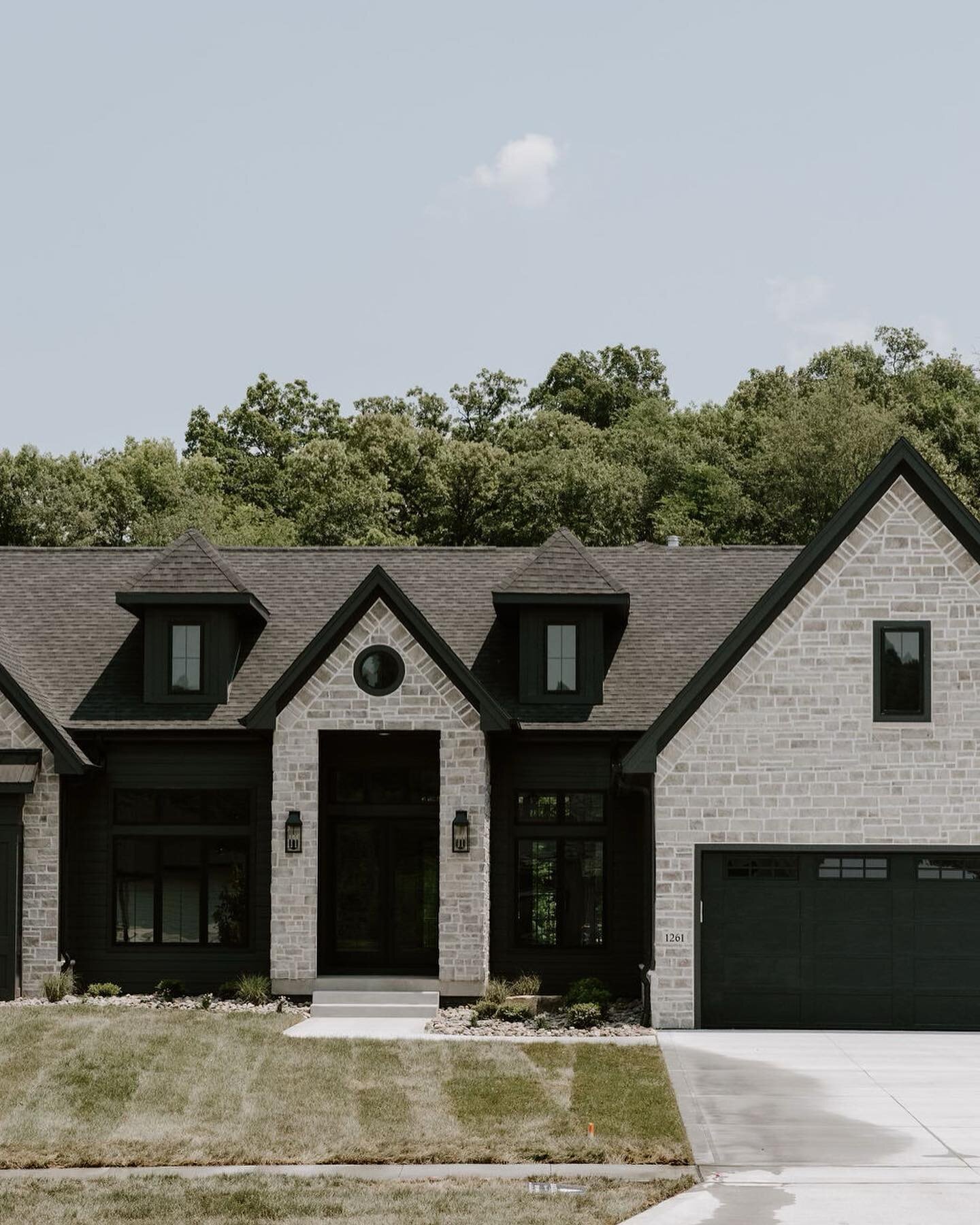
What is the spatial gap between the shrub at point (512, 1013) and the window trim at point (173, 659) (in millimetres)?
6963

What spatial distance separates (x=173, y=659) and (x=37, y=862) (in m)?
3.78

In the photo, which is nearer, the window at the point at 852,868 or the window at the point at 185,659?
the window at the point at 852,868

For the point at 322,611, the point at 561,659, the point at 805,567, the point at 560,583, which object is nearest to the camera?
the point at 805,567

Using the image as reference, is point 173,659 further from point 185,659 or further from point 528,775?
point 528,775

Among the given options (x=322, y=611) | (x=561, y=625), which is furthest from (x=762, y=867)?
(x=322, y=611)

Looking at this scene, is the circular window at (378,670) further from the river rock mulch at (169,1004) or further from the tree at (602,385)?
the tree at (602,385)

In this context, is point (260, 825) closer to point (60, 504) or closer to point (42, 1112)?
point (42, 1112)

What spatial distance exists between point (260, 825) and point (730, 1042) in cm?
811

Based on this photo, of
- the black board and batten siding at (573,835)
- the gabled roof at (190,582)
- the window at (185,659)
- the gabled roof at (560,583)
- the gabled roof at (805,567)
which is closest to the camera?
the gabled roof at (805,567)

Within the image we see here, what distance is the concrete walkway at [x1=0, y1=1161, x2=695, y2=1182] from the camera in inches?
491

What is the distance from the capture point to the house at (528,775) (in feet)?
67.9

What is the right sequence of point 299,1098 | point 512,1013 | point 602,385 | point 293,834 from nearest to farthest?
point 299,1098
point 512,1013
point 293,834
point 602,385

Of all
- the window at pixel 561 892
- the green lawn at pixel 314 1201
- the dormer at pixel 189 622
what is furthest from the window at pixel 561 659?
the green lawn at pixel 314 1201

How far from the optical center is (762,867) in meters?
20.9
